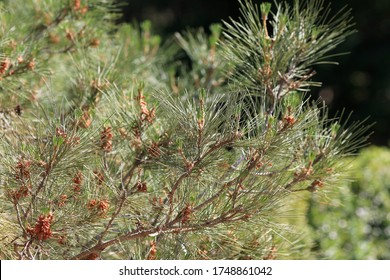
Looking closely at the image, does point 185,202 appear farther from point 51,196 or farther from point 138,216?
point 51,196

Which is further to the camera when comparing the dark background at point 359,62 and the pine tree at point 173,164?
the dark background at point 359,62

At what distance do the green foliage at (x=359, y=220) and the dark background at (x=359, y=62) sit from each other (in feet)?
9.15

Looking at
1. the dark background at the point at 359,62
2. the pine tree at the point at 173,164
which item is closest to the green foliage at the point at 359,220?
the pine tree at the point at 173,164

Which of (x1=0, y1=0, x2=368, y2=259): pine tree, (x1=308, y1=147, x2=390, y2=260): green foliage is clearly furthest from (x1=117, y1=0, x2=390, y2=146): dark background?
(x1=0, y1=0, x2=368, y2=259): pine tree

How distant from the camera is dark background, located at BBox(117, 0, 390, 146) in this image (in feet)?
20.5

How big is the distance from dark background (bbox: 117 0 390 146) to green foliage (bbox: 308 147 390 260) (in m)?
2.79

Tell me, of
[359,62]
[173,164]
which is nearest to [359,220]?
[173,164]

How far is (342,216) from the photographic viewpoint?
3230mm

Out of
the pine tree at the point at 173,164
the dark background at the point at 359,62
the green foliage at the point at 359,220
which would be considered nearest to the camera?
the pine tree at the point at 173,164

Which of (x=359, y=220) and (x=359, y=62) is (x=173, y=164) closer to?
(x=359, y=220)

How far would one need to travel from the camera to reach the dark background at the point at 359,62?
6.24 meters

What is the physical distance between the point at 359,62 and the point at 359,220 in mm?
3314

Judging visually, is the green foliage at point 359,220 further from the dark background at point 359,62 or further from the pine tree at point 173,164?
the dark background at point 359,62
